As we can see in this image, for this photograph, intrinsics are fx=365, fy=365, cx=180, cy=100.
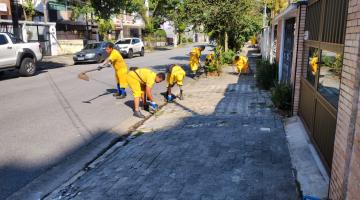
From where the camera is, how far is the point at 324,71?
5.25 meters

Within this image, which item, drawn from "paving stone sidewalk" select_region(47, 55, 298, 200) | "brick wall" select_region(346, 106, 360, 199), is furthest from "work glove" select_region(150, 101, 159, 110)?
"brick wall" select_region(346, 106, 360, 199)

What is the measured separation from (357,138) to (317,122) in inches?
90.6

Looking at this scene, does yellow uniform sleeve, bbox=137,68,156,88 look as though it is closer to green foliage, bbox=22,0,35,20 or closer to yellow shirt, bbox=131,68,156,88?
yellow shirt, bbox=131,68,156,88

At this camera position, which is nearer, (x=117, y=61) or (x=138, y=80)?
(x=138, y=80)

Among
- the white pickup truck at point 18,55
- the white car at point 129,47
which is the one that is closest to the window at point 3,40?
the white pickup truck at point 18,55

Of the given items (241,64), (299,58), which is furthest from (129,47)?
(299,58)

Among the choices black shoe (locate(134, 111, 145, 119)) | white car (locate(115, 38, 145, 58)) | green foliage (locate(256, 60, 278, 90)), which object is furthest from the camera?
white car (locate(115, 38, 145, 58))

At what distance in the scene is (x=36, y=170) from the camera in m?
5.37

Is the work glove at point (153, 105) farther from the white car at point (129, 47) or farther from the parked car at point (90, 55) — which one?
the white car at point (129, 47)

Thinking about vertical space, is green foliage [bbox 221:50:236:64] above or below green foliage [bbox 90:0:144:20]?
below

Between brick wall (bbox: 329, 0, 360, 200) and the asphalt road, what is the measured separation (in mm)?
3854

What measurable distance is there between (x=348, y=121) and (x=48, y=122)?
20.8 ft

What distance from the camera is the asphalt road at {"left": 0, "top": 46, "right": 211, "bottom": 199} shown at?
18.2 ft

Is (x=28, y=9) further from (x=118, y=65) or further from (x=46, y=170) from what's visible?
(x=46, y=170)
